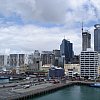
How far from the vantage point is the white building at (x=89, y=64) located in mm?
106938

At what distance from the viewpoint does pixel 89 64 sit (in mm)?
106938

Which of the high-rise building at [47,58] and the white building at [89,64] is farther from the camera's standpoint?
the high-rise building at [47,58]

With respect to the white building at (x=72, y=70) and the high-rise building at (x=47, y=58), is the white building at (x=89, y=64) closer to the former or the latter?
the white building at (x=72, y=70)

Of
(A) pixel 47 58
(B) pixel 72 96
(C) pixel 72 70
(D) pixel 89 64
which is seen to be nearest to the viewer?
(B) pixel 72 96

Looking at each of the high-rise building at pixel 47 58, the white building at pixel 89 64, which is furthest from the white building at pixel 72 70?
the high-rise building at pixel 47 58

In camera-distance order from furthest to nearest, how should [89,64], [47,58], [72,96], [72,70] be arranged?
1. [47,58]
2. [72,70]
3. [89,64]
4. [72,96]

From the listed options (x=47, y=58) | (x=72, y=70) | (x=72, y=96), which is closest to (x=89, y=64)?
(x=72, y=70)

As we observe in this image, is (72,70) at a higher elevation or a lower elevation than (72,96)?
higher

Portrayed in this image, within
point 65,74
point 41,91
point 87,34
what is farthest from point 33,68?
point 41,91

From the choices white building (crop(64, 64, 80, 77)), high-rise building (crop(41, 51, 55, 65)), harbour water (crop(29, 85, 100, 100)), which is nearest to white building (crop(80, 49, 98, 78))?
white building (crop(64, 64, 80, 77))

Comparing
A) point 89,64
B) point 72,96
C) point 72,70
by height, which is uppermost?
point 89,64

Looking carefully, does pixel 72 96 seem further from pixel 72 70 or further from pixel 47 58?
pixel 47 58

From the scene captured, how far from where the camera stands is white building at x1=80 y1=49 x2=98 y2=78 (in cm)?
10694

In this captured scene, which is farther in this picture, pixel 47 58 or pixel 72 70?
pixel 47 58
